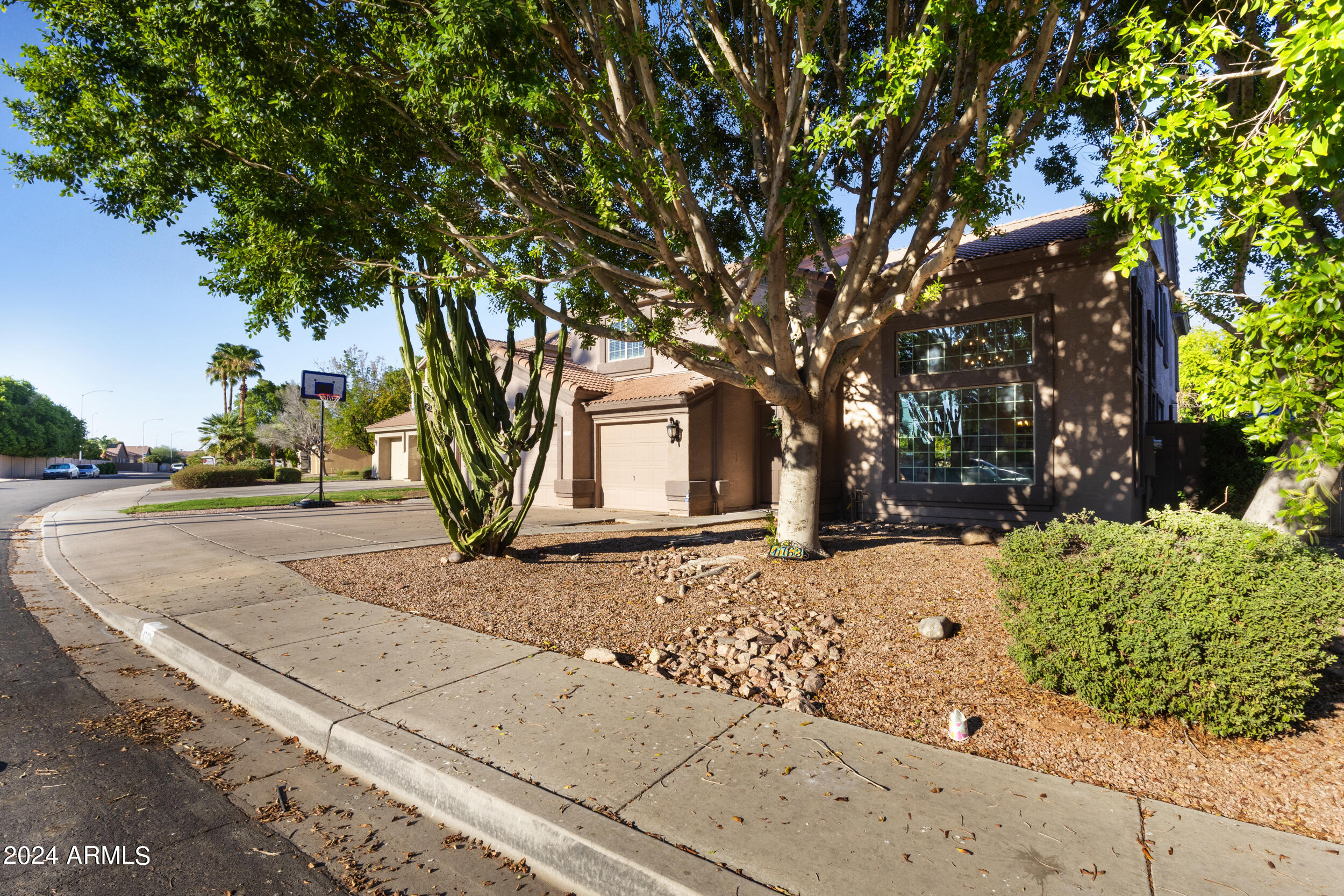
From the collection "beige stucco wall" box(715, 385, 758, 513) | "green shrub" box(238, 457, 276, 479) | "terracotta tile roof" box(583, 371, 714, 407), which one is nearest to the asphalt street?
"terracotta tile roof" box(583, 371, 714, 407)

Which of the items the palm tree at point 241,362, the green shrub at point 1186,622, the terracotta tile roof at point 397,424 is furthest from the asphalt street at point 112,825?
the palm tree at point 241,362

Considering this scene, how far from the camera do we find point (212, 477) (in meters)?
25.2

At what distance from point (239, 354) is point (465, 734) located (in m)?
55.9

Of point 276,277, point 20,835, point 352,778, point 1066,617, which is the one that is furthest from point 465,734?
point 276,277

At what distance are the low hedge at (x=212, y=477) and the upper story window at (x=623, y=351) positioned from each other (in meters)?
17.3

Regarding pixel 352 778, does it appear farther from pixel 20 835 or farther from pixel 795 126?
pixel 795 126

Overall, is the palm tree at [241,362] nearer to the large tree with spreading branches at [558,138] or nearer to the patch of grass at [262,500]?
the patch of grass at [262,500]

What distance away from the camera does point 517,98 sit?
588 centimetres

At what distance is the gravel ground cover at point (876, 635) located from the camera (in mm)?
3240

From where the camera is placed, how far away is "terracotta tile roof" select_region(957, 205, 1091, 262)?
12305 mm

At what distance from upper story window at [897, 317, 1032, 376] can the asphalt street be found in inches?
530

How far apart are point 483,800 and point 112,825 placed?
1.76m

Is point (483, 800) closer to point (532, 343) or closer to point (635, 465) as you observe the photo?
point (635, 465)

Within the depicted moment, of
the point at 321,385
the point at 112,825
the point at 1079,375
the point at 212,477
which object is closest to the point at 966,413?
the point at 1079,375
